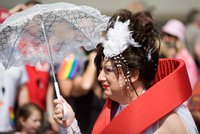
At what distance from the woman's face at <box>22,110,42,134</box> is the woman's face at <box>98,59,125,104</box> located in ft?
6.27

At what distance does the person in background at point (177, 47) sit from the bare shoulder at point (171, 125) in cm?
227

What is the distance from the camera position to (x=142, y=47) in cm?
195

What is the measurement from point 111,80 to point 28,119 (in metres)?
2.02

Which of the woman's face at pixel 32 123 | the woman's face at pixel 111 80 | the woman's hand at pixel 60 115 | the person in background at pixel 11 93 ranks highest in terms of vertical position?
the woman's face at pixel 111 80

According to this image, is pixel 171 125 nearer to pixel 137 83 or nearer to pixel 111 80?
pixel 137 83

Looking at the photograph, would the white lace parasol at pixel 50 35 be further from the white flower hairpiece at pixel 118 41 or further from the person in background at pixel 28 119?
the person in background at pixel 28 119

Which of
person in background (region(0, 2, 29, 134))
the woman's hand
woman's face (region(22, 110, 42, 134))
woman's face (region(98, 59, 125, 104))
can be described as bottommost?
woman's face (region(22, 110, 42, 134))

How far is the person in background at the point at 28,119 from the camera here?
3602 mm

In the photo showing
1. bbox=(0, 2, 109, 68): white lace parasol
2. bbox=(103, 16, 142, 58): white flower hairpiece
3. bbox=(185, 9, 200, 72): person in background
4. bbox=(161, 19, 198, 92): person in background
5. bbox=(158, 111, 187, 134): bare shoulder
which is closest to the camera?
bbox=(158, 111, 187, 134): bare shoulder

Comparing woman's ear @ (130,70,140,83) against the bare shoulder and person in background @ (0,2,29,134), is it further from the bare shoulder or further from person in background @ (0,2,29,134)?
person in background @ (0,2,29,134)

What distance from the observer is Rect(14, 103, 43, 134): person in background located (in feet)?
11.8

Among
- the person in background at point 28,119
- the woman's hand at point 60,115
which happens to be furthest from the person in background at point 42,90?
the woman's hand at point 60,115

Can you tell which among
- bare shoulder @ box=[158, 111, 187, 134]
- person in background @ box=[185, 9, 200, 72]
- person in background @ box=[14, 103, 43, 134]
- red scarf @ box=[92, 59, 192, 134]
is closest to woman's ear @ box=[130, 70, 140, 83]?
red scarf @ box=[92, 59, 192, 134]

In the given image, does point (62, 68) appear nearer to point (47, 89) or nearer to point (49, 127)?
point (47, 89)
